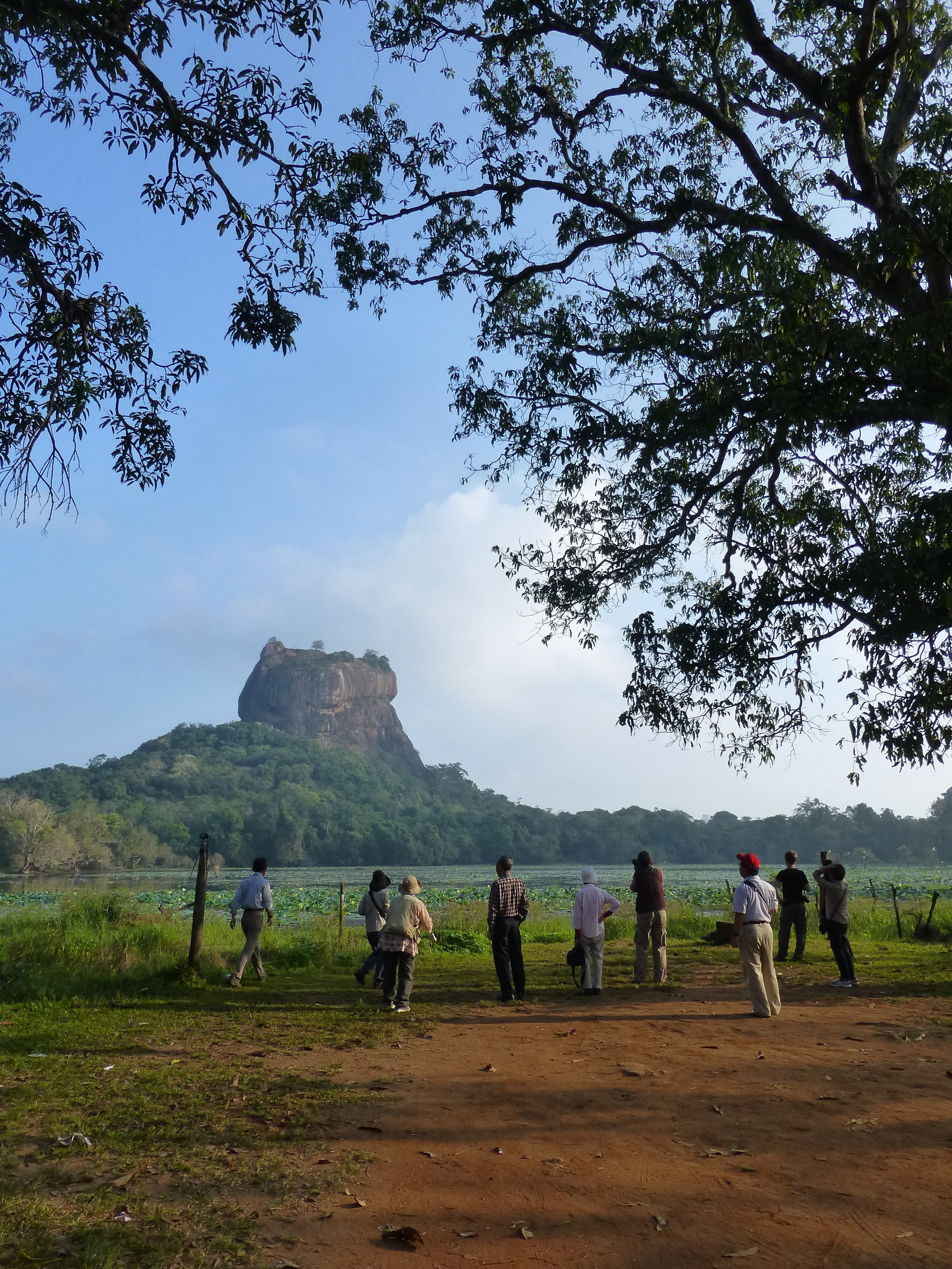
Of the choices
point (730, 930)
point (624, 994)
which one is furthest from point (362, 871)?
point (624, 994)

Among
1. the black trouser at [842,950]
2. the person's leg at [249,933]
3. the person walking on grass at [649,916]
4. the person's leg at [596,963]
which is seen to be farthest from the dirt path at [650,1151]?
the person's leg at [249,933]

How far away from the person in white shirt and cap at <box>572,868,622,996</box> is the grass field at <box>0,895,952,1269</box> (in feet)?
1.67

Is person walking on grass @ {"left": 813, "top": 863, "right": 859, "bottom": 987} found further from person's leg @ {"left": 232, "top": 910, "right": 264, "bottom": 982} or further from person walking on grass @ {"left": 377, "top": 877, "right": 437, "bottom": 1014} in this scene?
person's leg @ {"left": 232, "top": 910, "right": 264, "bottom": 982}

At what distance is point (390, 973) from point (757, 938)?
3696 mm

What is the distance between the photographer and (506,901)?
1013cm

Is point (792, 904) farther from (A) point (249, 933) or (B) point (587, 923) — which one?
(A) point (249, 933)

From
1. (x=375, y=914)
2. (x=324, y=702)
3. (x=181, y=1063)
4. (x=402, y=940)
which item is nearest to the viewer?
(x=181, y=1063)

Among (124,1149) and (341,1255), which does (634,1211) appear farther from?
(124,1149)

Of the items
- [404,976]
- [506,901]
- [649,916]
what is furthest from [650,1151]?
[649,916]

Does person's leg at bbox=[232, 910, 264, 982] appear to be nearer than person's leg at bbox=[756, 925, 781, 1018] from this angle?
No

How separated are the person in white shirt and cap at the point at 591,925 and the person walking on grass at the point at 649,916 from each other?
70cm

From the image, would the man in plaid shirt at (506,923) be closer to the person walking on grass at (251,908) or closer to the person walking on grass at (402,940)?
the person walking on grass at (402,940)

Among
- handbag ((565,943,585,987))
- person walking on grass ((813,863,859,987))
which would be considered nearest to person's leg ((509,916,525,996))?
handbag ((565,943,585,987))

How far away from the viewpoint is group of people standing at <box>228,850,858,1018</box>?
9086mm
